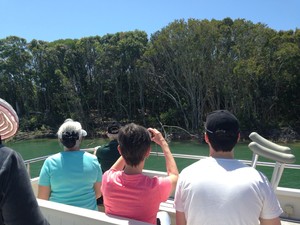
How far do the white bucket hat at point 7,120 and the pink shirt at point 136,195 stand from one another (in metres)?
0.86

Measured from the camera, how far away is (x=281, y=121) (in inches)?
1073

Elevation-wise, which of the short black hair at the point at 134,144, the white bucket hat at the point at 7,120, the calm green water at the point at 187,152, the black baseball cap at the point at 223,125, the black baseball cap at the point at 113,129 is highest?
the white bucket hat at the point at 7,120

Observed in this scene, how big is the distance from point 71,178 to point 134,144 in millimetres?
794

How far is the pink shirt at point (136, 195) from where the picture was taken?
6.45ft

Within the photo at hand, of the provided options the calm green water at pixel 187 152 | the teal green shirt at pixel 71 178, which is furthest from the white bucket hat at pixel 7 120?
the calm green water at pixel 187 152

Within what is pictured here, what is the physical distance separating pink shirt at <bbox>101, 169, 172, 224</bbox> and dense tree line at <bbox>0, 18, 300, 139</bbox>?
736 inches

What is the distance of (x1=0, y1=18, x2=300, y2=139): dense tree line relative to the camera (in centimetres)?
2536

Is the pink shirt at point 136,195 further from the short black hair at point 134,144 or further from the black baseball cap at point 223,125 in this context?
the black baseball cap at point 223,125

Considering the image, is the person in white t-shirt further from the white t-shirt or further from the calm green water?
the calm green water

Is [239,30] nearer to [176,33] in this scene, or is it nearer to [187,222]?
[176,33]

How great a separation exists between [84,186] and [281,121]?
27.1 m

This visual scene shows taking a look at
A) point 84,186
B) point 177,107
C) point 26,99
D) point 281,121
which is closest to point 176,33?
point 177,107

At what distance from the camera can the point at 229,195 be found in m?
1.65

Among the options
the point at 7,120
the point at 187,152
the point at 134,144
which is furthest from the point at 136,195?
the point at 187,152
